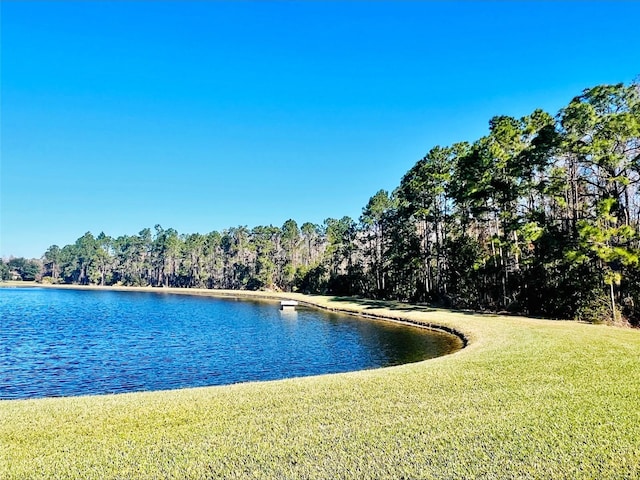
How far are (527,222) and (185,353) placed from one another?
20.4m

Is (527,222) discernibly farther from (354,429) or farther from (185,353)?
(354,429)

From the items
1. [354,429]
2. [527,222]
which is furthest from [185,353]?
[527,222]

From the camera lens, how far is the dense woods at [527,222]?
70.8 ft

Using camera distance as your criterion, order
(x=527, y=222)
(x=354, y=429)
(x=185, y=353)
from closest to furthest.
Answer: (x=354, y=429)
(x=185, y=353)
(x=527, y=222)

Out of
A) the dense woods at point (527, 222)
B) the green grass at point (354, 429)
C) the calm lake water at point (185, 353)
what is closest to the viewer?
the green grass at point (354, 429)

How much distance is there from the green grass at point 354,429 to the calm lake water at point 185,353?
13.9 ft

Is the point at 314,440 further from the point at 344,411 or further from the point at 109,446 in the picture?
the point at 109,446

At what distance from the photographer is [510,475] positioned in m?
5.10

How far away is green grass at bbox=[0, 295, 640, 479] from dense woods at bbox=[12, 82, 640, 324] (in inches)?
561

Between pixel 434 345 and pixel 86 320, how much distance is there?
27809mm

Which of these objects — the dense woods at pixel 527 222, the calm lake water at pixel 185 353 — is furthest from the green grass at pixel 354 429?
the dense woods at pixel 527 222

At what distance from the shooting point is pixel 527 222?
25141mm

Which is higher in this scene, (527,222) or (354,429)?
(527,222)

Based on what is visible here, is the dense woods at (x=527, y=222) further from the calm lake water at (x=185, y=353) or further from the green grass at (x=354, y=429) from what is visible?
the green grass at (x=354, y=429)
